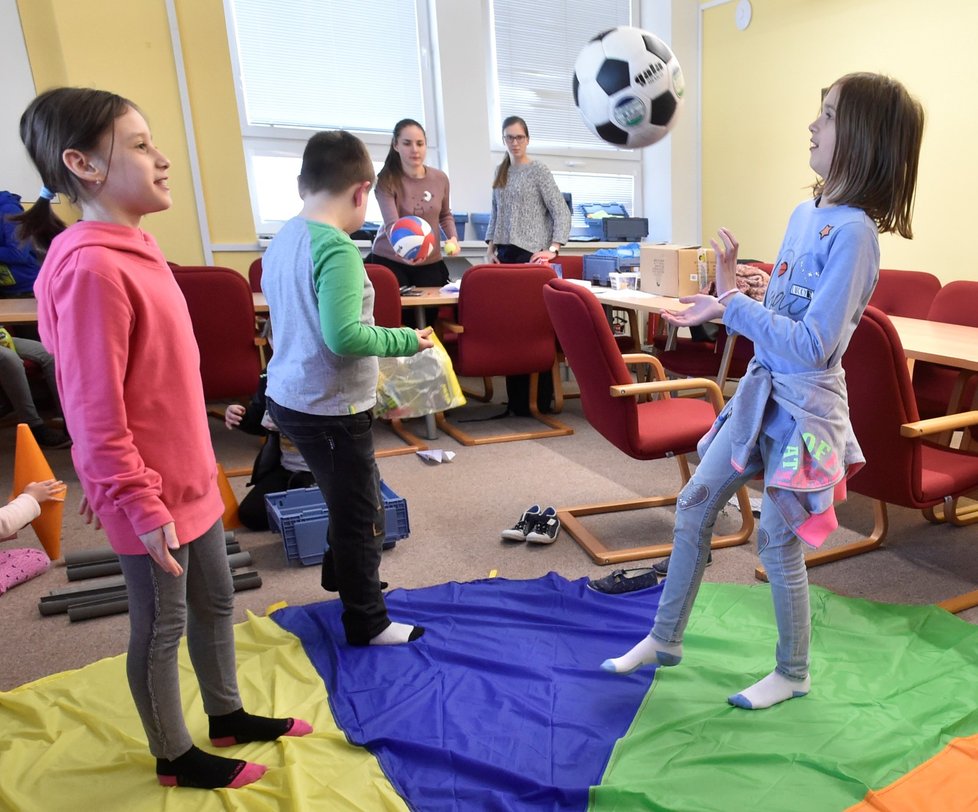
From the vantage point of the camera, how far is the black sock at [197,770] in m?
1.26

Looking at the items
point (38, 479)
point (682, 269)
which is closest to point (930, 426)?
point (682, 269)

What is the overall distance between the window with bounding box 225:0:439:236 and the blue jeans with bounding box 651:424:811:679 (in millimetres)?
4145

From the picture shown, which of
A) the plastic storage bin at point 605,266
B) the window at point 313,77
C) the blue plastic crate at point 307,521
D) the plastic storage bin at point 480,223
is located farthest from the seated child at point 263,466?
the plastic storage bin at point 480,223

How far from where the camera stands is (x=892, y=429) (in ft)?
5.44

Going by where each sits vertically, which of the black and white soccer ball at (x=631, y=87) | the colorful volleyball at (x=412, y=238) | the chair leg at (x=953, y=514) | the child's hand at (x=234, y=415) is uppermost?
the black and white soccer ball at (x=631, y=87)

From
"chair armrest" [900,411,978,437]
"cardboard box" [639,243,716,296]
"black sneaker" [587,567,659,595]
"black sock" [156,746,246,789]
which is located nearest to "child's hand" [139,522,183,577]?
"black sock" [156,746,246,789]

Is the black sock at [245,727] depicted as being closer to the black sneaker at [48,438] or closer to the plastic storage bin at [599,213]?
the black sneaker at [48,438]

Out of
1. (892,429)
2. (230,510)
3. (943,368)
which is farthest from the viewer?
(943,368)

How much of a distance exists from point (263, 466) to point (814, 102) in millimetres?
4873

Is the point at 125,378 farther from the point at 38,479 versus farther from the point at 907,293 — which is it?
the point at 907,293

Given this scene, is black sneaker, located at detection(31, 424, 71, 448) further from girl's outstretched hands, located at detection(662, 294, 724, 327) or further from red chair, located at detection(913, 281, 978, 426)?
red chair, located at detection(913, 281, 978, 426)

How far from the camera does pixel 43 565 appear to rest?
7.54 ft

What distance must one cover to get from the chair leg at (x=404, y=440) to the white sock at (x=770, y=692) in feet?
7.09

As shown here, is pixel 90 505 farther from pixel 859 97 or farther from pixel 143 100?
pixel 143 100
